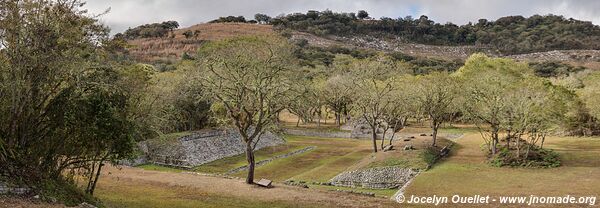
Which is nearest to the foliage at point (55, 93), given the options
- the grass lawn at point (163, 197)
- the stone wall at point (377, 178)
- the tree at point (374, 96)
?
the grass lawn at point (163, 197)

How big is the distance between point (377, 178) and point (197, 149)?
2216 centimetres

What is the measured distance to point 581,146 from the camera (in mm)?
51000

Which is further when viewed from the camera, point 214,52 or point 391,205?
point 214,52

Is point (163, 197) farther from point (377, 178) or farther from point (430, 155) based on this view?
point (430, 155)

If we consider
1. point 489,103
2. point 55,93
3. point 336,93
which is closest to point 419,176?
point 489,103

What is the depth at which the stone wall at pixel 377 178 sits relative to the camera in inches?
1511

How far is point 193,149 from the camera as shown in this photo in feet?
168

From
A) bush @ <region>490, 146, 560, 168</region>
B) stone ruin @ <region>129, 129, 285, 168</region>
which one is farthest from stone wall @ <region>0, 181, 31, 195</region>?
bush @ <region>490, 146, 560, 168</region>

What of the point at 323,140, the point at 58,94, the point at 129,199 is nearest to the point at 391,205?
the point at 129,199

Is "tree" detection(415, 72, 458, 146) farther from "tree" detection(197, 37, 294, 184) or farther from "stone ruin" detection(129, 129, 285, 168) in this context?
"tree" detection(197, 37, 294, 184)

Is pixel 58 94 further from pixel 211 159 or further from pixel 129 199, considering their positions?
pixel 211 159

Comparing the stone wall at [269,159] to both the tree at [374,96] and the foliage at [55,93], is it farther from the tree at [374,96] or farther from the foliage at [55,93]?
the foliage at [55,93]

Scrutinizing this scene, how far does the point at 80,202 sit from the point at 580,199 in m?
28.0

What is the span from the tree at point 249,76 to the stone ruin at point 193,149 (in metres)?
16.7
